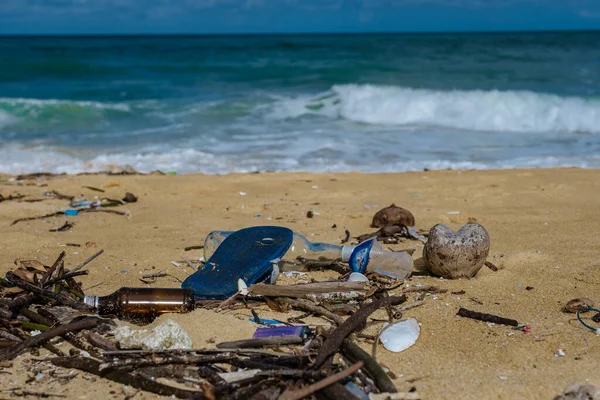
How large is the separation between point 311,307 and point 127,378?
88 cm

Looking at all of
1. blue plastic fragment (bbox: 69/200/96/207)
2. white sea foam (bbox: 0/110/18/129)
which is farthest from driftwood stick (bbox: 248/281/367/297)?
white sea foam (bbox: 0/110/18/129)

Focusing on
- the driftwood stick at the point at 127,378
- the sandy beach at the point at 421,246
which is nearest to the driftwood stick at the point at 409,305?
the sandy beach at the point at 421,246

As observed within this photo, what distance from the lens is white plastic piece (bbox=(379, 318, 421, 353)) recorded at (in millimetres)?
2676

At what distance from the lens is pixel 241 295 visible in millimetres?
3092

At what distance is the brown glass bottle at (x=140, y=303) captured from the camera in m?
2.90

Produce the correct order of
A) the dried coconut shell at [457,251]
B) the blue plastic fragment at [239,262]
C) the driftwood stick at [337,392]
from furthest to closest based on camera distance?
the dried coconut shell at [457,251] < the blue plastic fragment at [239,262] < the driftwood stick at [337,392]

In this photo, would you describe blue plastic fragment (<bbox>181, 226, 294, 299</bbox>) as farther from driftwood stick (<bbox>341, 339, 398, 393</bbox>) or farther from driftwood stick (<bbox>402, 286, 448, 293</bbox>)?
driftwood stick (<bbox>341, 339, 398, 393</bbox>)

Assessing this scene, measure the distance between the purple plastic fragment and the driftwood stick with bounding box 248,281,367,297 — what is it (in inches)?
12.8

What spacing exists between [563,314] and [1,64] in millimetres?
27691

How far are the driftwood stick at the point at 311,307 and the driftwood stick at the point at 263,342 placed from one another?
255mm

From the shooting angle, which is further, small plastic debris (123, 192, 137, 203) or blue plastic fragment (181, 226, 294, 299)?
small plastic debris (123, 192, 137, 203)

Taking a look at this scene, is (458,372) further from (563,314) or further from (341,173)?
(341,173)

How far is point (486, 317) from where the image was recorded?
2.92 metres

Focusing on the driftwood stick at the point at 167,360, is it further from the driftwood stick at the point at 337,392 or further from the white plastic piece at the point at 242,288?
the white plastic piece at the point at 242,288
